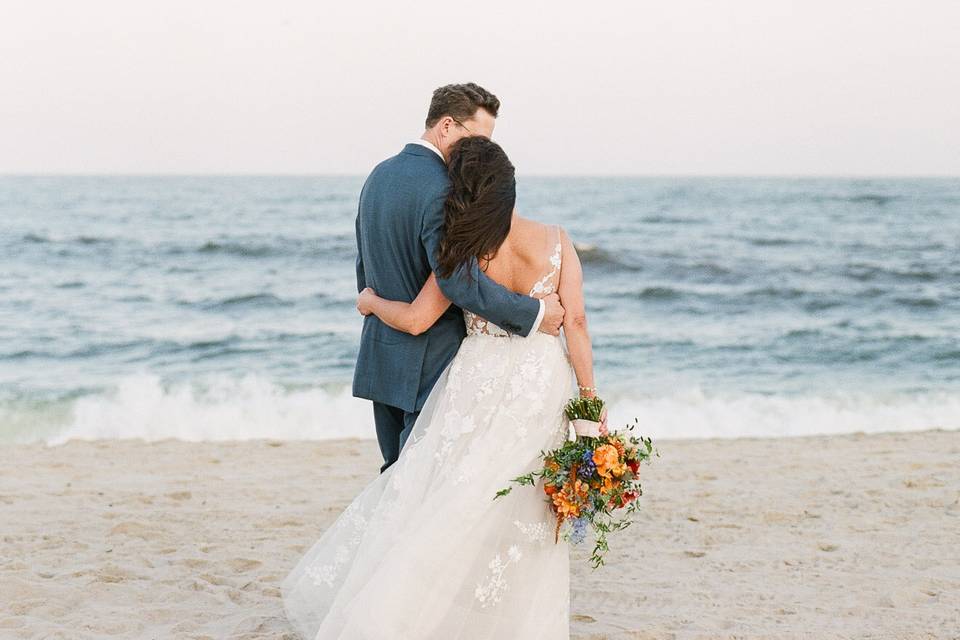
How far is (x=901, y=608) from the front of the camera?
4.16m

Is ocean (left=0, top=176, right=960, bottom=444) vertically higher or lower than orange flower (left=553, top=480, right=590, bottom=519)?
lower

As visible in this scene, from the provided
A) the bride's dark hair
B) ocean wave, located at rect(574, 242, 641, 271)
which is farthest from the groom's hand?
ocean wave, located at rect(574, 242, 641, 271)

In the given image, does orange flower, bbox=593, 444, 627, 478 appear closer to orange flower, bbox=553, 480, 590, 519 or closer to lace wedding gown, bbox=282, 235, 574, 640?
orange flower, bbox=553, 480, 590, 519

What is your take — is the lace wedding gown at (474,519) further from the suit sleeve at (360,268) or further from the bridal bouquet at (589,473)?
the suit sleeve at (360,268)

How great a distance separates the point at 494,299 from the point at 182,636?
1.93 meters

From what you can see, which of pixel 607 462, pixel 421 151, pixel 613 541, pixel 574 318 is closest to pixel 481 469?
pixel 607 462

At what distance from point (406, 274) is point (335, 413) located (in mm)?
6648

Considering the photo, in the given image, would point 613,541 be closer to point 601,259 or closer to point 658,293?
point 658,293

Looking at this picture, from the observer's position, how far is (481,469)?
3266 millimetres

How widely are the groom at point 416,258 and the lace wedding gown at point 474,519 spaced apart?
0.08 metres

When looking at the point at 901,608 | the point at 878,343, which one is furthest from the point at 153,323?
the point at 901,608

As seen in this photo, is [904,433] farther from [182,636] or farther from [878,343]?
[182,636]

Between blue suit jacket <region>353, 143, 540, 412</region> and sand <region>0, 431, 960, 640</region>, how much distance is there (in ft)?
4.02

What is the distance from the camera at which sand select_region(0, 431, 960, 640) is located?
4.07 metres
